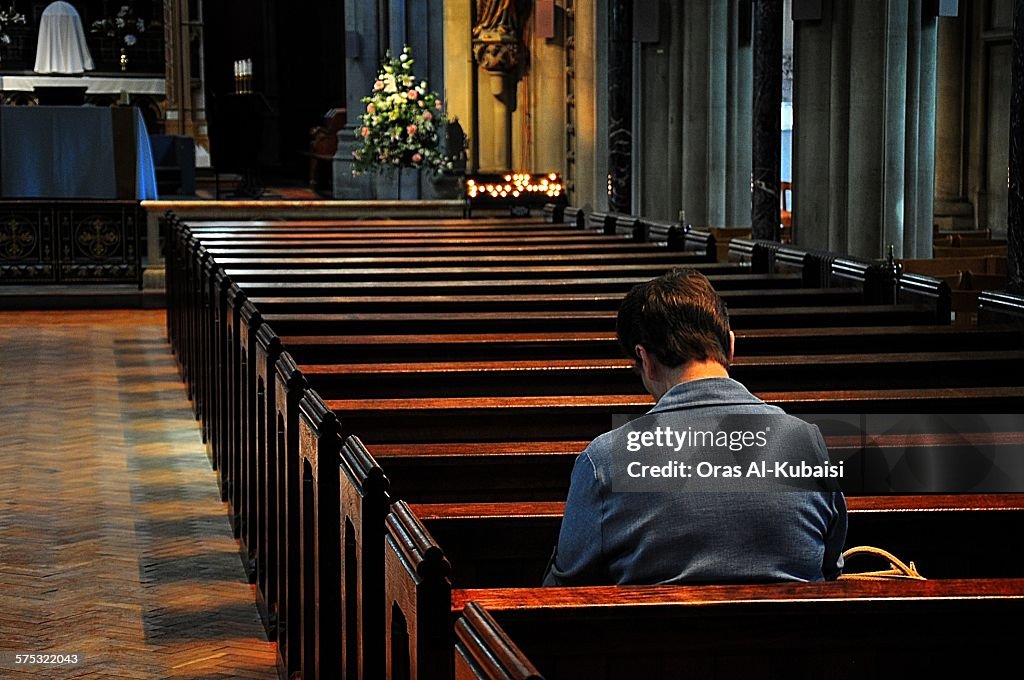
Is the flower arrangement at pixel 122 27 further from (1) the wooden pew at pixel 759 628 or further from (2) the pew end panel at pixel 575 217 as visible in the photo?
(1) the wooden pew at pixel 759 628

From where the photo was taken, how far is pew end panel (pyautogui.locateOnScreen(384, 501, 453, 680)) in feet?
7.10

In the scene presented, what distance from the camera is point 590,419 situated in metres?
4.05

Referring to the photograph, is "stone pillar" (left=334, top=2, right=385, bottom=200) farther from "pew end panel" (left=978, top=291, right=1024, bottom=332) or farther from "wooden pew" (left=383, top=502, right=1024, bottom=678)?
"wooden pew" (left=383, top=502, right=1024, bottom=678)

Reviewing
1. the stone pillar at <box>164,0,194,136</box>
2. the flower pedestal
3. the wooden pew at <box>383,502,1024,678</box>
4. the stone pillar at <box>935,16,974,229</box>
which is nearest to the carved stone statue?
the flower pedestal

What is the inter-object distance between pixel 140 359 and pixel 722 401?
8676mm

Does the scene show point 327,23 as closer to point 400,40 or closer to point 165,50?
point 165,50

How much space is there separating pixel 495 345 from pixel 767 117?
661cm

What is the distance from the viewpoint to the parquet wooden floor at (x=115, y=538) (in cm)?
437

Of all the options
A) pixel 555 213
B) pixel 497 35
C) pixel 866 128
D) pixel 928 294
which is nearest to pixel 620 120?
pixel 555 213

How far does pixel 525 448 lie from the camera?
3.55m

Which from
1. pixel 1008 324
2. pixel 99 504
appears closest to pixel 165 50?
pixel 99 504

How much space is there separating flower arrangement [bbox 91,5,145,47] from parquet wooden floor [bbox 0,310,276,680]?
1290 centimetres

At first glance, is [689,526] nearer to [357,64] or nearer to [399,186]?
[399,186]

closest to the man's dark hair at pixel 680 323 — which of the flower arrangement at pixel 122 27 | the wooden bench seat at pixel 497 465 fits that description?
the wooden bench seat at pixel 497 465
